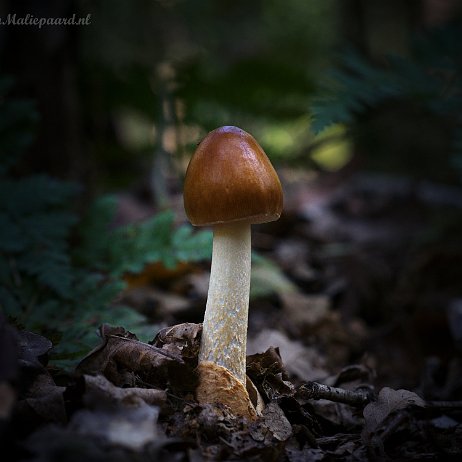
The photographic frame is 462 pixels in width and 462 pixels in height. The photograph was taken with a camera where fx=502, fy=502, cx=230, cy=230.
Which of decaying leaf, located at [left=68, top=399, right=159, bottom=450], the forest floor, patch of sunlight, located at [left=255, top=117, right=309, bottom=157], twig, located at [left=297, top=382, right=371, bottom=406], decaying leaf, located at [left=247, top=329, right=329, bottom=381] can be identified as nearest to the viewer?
decaying leaf, located at [left=68, top=399, right=159, bottom=450]

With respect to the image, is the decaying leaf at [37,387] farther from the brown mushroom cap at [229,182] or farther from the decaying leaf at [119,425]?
the brown mushroom cap at [229,182]

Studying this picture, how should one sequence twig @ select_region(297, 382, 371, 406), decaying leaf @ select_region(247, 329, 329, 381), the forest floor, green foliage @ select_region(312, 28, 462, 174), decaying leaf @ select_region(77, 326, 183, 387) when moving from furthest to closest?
green foliage @ select_region(312, 28, 462, 174)
decaying leaf @ select_region(247, 329, 329, 381)
twig @ select_region(297, 382, 371, 406)
decaying leaf @ select_region(77, 326, 183, 387)
the forest floor

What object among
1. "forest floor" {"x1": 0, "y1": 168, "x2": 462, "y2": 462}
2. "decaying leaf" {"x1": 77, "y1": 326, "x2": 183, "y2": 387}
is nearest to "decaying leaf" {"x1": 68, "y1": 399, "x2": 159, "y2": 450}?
"forest floor" {"x1": 0, "y1": 168, "x2": 462, "y2": 462}

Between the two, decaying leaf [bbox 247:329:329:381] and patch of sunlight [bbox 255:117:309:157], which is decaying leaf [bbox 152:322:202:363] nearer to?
decaying leaf [bbox 247:329:329:381]

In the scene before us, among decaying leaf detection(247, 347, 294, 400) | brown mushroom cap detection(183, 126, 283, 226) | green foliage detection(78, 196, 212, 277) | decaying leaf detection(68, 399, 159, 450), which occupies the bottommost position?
decaying leaf detection(68, 399, 159, 450)

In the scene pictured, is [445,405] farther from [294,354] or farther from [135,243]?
[135,243]

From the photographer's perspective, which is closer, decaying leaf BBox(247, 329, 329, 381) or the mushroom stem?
the mushroom stem

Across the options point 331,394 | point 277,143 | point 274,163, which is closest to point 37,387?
point 331,394

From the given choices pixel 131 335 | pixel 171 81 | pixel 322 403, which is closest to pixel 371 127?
pixel 171 81
